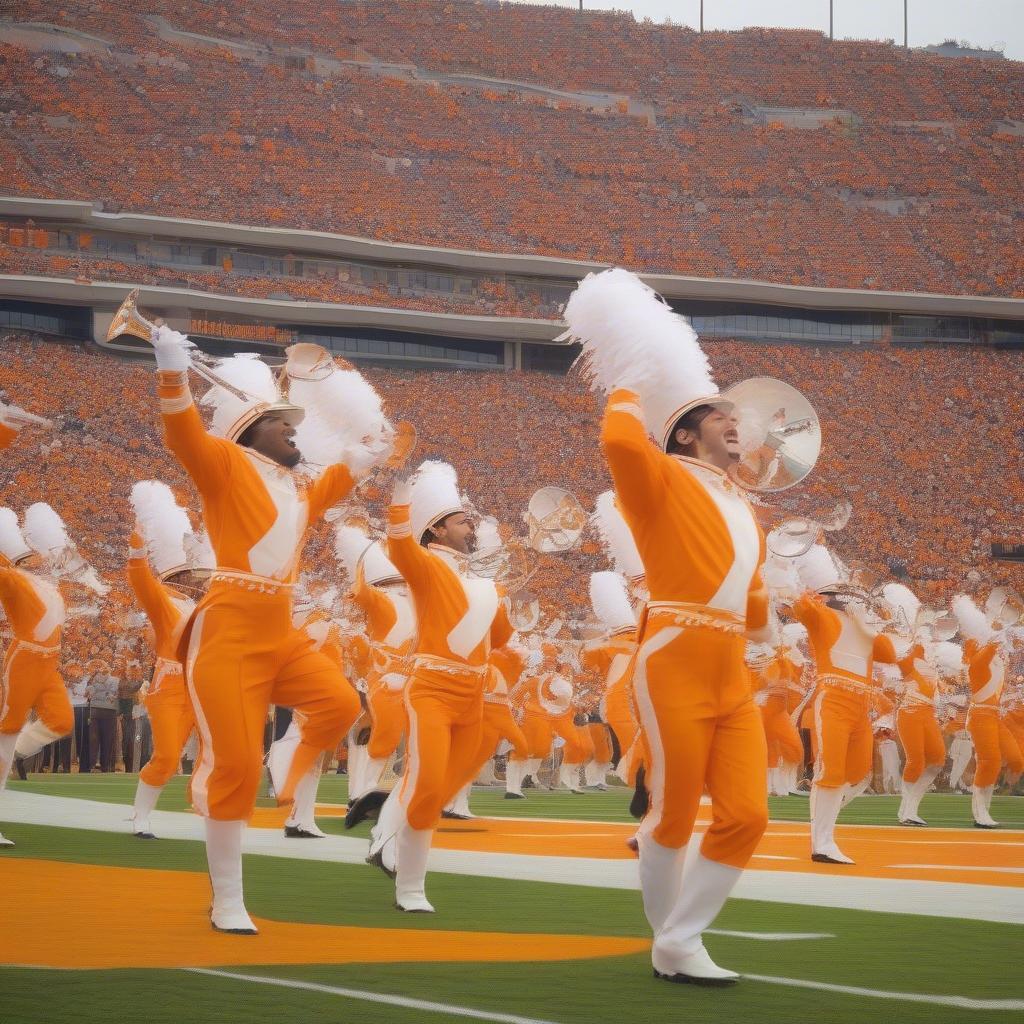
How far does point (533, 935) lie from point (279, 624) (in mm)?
1486

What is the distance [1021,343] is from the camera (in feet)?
168

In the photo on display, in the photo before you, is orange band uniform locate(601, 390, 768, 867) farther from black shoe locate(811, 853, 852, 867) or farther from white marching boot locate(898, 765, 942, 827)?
white marching boot locate(898, 765, 942, 827)

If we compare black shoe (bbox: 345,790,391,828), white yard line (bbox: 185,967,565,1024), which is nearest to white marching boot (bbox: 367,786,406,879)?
black shoe (bbox: 345,790,391,828)

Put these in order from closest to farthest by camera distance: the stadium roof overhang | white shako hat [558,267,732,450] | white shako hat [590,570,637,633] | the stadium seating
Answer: white shako hat [558,267,732,450], white shako hat [590,570,637,633], the stadium seating, the stadium roof overhang

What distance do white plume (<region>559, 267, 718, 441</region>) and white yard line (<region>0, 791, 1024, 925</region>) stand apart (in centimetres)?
274

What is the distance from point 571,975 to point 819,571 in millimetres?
6431

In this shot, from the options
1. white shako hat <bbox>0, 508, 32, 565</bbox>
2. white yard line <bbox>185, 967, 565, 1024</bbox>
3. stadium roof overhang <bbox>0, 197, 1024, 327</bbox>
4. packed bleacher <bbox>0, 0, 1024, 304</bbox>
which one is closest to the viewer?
white yard line <bbox>185, 967, 565, 1024</bbox>

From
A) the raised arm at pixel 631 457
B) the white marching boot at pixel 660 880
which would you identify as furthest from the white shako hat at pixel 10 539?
the white marching boot at pixel 660 880

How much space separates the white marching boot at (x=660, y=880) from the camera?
5414 mm

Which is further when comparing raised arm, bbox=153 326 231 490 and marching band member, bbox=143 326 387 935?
marching band member, bbox=143 326 387 935

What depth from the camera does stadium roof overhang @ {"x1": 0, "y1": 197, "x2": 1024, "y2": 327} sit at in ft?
143

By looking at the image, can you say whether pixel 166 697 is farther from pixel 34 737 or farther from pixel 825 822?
pixel 825 822

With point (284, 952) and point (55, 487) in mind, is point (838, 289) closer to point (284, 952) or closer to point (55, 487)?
point (55, 487)

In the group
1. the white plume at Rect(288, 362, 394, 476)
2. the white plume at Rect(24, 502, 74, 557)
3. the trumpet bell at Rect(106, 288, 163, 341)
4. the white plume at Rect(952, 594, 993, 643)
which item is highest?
the trumpet bell at Rect(106, 288, 163, 341)
